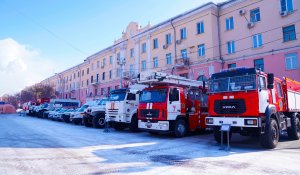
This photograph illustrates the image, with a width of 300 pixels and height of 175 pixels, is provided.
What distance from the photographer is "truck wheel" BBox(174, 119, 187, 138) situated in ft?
40.2

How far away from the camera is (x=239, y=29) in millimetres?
24719

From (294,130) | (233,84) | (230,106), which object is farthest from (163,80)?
(294,130)

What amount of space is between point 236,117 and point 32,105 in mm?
37530

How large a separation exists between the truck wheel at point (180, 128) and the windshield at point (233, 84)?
309 centimetres

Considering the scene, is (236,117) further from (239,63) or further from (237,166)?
(239,63)

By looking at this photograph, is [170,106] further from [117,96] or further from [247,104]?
[117,96]

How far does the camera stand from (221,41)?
26.5 m

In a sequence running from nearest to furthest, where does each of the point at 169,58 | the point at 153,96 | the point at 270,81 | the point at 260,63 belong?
1. the point at 270,81
2. the point at 153,96
3. the point at 260,63
4. the point at 169,58

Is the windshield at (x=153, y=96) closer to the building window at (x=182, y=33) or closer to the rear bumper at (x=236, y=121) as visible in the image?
the rear bumper at (x=236, y=121)

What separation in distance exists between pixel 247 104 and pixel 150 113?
205 inches

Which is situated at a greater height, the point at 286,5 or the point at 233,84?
the point at 286,5

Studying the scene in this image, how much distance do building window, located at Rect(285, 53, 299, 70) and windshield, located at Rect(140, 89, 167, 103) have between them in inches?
588

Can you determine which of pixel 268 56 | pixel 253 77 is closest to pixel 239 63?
pixel 268 56

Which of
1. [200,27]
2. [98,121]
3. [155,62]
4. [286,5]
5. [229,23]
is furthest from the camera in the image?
[155,62]
